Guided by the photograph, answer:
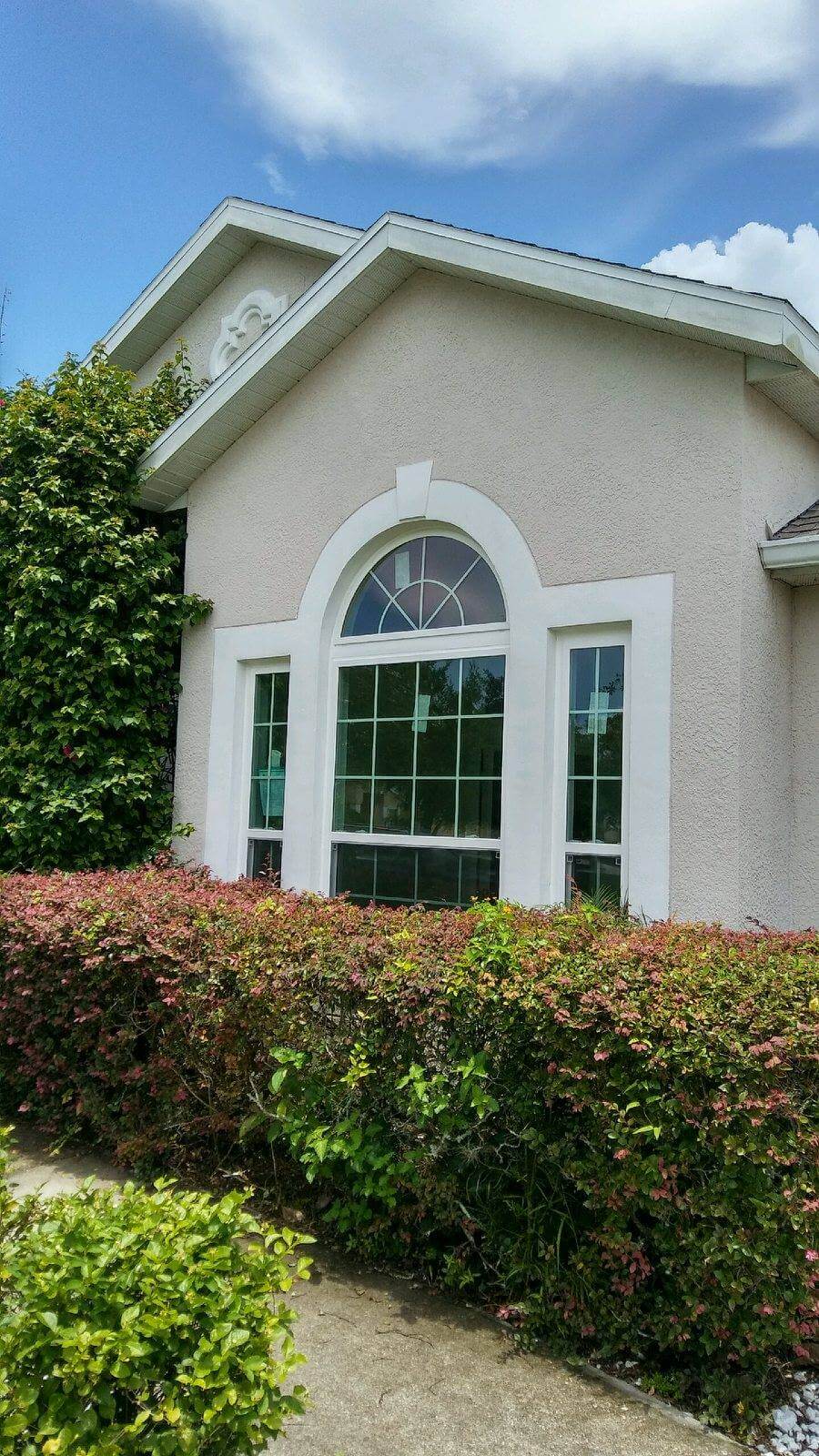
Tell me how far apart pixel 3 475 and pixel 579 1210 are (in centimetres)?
759

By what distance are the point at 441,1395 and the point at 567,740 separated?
142 inches

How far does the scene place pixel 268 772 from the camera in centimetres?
781

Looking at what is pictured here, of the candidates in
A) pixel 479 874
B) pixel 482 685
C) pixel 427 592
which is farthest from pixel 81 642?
pixel 479 874

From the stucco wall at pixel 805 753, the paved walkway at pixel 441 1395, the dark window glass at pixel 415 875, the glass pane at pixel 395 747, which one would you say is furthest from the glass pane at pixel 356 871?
the paved walkway at pixel 441 1395

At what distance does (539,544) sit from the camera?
6.20m

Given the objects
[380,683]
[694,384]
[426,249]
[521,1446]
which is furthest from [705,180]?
[521,1446]

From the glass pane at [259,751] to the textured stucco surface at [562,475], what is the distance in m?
0.51

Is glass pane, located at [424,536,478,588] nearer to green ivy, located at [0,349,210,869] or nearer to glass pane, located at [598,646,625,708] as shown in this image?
glass pane, located at [598,646,625,708]

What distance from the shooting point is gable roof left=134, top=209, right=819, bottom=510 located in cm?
530

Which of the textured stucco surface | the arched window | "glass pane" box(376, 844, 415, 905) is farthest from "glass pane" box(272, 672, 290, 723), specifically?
"glass pane" box(376, 844, 415, 905)

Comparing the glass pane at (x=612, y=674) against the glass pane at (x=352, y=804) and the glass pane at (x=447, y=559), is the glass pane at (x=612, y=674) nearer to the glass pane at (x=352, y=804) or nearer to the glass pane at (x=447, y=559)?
the glass pane at (x=447, y=559)

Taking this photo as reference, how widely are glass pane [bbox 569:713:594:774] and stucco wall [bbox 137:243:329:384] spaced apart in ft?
18.6

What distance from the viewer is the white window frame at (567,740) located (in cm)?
573

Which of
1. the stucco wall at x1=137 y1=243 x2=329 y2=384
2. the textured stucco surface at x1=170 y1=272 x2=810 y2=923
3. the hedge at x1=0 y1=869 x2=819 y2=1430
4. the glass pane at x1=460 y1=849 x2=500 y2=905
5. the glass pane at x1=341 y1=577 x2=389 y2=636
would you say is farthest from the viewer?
the stucco wall at x1=137 y1=243 x2=329 y2=384
